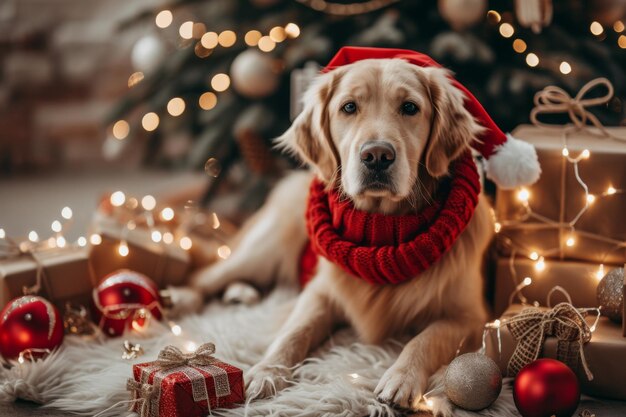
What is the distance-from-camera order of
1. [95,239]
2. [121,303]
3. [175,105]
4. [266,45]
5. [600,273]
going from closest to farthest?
1. [600,273]
2. [121,303]
3. [95,239]
4. [266,45]
5. [175,105]

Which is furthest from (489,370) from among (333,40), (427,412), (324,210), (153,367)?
(333,40)

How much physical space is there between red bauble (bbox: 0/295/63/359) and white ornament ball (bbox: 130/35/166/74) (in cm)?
144

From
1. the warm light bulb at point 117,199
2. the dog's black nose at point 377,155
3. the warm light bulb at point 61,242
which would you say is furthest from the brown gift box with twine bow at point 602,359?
the warm light bulb at point 117,199

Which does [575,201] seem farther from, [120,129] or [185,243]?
[120,129]

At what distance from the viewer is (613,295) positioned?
5.81 ft

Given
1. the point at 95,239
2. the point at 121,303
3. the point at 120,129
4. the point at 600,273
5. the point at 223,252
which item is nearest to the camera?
the point at 600,273

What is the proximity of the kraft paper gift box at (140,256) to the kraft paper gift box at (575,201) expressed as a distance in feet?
3.84

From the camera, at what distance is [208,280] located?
2.57 metres

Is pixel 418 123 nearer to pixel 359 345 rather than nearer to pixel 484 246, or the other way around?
pixel 484 246

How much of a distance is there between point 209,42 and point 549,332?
6.79 ft

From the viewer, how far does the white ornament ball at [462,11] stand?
260 cm

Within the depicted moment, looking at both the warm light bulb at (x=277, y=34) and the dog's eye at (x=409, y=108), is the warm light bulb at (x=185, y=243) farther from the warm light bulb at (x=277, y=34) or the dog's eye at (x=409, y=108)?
the dog's eye at (x=409, y=108)

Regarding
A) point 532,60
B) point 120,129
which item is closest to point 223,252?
point 120,129

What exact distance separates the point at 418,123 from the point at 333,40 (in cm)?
129
